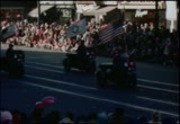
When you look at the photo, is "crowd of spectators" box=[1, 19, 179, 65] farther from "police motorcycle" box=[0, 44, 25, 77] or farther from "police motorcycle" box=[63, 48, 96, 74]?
"police motorcycle" box=[0, 44, 25, 77]

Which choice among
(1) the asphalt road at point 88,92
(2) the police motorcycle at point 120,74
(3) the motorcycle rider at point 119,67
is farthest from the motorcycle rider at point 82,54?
(3) the motorcycle rider at point 119,67

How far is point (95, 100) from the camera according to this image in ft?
70.1

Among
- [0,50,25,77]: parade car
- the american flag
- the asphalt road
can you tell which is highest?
the american flag

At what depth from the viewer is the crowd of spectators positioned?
1265 inches

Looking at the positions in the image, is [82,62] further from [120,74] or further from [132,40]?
[120,74]

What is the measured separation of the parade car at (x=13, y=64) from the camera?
1085 inches

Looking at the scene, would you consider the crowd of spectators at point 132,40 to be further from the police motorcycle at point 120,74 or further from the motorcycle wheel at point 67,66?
the police motorcycle at point 120,74

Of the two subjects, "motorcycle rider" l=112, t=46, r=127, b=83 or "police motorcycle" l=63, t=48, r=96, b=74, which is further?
"police motorcycle" l=63, t=48, r=96, b=74

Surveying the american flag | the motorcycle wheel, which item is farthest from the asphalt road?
the american flag

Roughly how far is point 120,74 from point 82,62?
5.51 metres

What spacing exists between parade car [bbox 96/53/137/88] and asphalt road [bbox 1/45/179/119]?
0.94 feet

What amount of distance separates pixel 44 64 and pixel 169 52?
6076 millimetres

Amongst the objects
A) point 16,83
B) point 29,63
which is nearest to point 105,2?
point 29,63

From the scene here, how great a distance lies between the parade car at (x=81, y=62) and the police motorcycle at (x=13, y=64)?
8.32 feet
